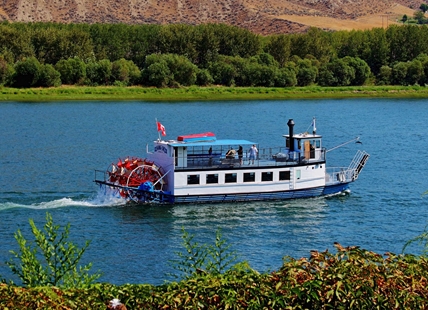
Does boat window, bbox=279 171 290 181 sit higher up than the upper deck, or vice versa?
the upper deck

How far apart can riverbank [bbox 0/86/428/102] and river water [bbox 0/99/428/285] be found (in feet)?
80.1

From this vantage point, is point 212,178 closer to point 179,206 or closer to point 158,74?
point 179,206

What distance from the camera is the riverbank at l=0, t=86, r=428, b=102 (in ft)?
374

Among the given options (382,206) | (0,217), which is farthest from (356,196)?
(0,217)

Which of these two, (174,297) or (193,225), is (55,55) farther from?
(174,297)

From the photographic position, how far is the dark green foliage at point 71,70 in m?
120

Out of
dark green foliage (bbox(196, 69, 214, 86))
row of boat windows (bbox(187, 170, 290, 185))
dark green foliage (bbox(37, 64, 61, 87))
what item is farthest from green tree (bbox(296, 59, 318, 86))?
row of boat windows (bbox(187, 170, 290, 185))

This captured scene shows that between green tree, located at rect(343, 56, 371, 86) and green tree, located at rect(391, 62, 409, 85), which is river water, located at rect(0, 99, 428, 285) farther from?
green tree, located at rect(391, 62, 409, 85)

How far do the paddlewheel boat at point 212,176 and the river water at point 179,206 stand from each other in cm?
85

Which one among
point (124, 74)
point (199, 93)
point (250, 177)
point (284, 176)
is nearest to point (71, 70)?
point (124, 74)

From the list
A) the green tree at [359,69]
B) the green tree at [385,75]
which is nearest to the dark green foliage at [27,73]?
the green tree at [359,69]

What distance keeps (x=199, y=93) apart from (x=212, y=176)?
76429mm

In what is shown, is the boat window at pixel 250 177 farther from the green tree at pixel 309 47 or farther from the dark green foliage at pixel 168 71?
the green tree at pixel 309 47

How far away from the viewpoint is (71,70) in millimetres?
119500
